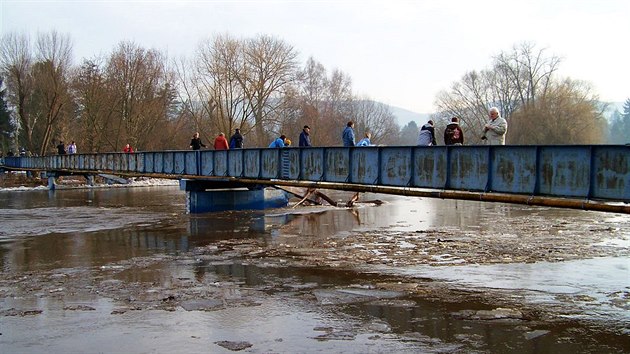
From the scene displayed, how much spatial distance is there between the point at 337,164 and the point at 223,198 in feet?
33.6

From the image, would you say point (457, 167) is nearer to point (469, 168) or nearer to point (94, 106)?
point (469, 168)

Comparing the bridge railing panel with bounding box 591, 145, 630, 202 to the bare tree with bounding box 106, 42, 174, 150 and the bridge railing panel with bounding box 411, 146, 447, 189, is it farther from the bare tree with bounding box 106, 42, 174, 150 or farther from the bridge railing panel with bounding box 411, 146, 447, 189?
the bare tree with bounding box 106, 42, 174, 150

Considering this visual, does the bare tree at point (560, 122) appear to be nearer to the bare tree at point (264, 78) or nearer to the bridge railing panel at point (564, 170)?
the bare tree at point (264, 78)

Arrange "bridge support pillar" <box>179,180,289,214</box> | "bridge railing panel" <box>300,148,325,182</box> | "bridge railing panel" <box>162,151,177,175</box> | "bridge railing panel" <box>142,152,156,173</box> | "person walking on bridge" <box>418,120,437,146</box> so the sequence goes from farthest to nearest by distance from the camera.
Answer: "bridge railing panel" <box>142,152,156,173</box>
"bridge railing panel" <box>162,151,177,175</box>
"bridge support pillar" <box>179,180,289,214</box>
"bridge railing panel" <box>300,148,325,182</box>
"person walking on bridge" <box>418,120,437,146</box>

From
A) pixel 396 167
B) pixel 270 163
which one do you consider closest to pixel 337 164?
pixel 396 167

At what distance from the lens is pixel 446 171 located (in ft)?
54.9

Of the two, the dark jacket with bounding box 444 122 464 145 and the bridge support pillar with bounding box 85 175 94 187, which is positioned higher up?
the dark jacket with bounding box 444 122 464 145

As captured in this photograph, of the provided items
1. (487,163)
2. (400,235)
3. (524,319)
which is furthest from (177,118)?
(524,319)

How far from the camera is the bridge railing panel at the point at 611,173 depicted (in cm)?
1255

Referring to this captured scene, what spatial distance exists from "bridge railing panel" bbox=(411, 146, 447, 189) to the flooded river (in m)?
1.80

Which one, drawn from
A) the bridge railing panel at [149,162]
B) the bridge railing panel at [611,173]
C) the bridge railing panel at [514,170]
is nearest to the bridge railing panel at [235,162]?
the bridge railing panel at [149,162]

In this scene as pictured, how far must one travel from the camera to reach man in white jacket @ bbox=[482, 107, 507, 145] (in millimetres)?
15422

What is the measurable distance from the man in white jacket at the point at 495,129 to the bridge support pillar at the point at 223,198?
53.7ft

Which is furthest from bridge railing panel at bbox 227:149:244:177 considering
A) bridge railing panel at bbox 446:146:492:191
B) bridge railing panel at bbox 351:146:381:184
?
bridge railing panel at bbox 446:146:492:191
